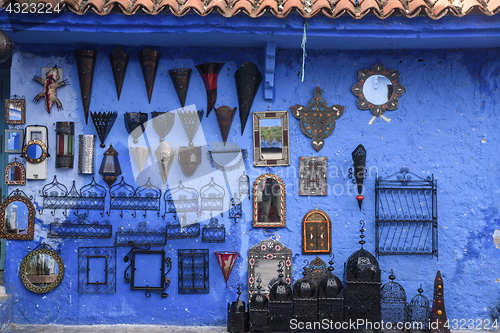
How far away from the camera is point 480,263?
3.94 metres

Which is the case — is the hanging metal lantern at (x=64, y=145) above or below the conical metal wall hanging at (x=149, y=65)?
below

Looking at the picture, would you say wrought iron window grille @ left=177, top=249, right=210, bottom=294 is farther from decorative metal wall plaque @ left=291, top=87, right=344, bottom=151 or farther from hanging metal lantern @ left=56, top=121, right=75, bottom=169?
decorative metal wall plaque @ left=291, top=87, right=344, bottom=151

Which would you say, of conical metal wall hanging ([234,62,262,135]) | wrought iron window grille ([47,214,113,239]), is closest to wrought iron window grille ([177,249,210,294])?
wrought iron window grille ([47,214,113,239])

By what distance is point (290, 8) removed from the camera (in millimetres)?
3209

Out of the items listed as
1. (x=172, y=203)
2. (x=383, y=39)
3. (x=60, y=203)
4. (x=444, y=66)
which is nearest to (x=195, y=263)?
(x=172, y=203)

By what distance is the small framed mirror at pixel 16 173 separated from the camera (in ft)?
12.8

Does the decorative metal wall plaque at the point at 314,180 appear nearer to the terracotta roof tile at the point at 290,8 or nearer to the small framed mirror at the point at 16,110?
the terracotta roof tile at the point at 290,8

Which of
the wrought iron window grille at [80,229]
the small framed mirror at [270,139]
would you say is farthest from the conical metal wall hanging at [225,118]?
the wrought iron window grille at [80,229]

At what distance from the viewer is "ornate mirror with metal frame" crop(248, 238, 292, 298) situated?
153 inches

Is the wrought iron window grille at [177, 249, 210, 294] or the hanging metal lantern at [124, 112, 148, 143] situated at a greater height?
the hanging metal lantern at [124, 112, 148, 143]

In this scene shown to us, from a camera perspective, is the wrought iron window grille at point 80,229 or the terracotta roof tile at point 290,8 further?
the wrought iron window grille at point 80,229

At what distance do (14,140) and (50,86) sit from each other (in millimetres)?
676

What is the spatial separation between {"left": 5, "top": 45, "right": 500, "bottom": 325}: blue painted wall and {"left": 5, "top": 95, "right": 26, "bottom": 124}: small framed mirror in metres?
0.08

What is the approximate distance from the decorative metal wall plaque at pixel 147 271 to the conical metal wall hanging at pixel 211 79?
1572 millimetres
